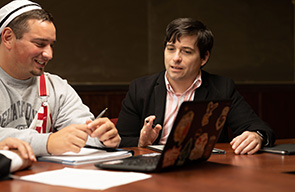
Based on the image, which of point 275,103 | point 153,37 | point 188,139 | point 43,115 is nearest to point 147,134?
point 43,115

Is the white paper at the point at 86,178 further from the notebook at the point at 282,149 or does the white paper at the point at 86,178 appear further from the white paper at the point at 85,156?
the notebook at the point at 282,149

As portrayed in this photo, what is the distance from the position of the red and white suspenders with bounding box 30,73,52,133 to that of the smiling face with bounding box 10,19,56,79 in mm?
118

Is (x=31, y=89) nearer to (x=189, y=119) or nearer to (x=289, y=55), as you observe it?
(x=189, y=119)

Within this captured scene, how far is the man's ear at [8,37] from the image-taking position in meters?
2.29

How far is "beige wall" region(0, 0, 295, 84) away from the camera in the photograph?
5.28m

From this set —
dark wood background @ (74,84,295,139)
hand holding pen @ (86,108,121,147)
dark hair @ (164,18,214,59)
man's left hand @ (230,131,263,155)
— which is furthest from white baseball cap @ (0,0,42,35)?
dark wood background @ (74,84,295,139)

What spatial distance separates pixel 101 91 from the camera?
541cm

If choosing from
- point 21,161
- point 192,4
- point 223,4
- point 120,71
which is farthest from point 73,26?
point 21,161

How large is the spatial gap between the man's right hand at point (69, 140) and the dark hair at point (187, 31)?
1268 millimetres

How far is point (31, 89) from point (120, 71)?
334 cm

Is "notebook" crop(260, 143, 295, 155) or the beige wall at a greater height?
the beige wall

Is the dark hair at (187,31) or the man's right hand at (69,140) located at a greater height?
the dark hair at (187,31)

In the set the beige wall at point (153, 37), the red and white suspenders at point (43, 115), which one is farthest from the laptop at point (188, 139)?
the beige wall at point (153, 37)

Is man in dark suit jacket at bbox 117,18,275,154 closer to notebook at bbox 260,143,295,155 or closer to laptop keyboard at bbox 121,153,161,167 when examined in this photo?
notebook at bbox 260,143,295,155
